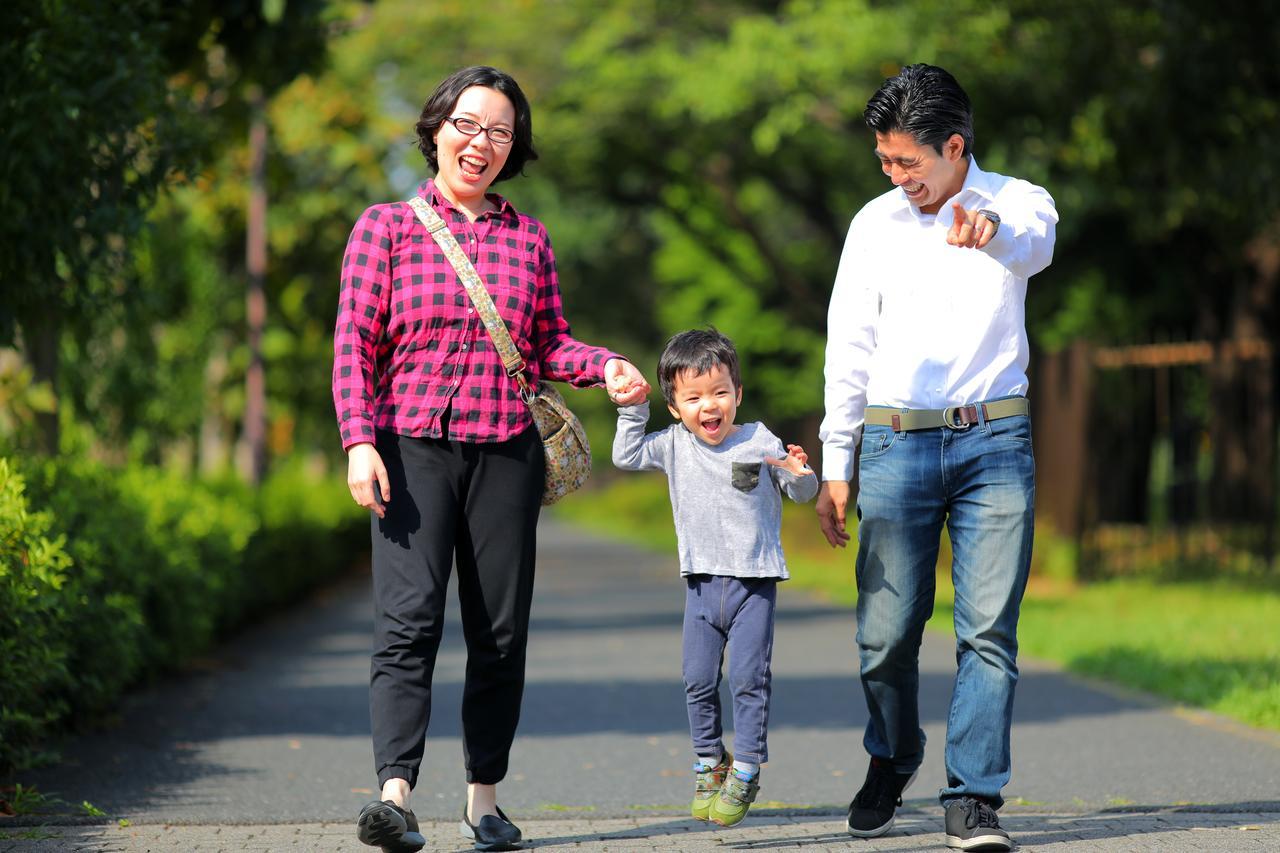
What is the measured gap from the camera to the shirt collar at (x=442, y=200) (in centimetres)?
504

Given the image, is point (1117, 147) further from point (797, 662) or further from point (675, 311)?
point (675, 311)

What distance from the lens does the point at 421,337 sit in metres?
4.90

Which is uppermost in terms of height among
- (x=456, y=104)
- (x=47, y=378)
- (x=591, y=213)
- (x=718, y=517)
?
(x=591, y=213)

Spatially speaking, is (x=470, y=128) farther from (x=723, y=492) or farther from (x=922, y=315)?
(x=922, y=315)

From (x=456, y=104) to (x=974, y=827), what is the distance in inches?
91.9

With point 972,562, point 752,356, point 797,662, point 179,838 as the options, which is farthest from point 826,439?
point 752,356

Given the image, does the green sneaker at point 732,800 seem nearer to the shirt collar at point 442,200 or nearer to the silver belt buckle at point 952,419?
the silver belt buckle at point 952,419

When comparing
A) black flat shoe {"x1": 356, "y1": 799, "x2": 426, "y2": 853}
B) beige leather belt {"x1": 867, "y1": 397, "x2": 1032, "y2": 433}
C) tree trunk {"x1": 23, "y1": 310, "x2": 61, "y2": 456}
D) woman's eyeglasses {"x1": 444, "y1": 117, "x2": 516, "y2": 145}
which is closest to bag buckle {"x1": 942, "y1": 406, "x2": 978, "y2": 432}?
beige leather belt {"x1": 867, "y1": 397, "x2": 1032, "y2": 433}

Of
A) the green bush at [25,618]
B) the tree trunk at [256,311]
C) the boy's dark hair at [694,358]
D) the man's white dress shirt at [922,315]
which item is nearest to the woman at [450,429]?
the boy's dark hair at [694,358]

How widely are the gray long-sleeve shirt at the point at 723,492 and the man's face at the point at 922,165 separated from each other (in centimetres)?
76

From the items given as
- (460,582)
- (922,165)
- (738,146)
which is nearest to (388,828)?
(460,582)

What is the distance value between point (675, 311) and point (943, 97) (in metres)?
34.4

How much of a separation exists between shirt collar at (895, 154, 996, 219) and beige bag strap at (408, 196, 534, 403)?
43.2 inches

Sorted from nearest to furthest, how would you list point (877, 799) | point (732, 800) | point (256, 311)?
point (732, 800), point (877, 799), point (256, 311)
